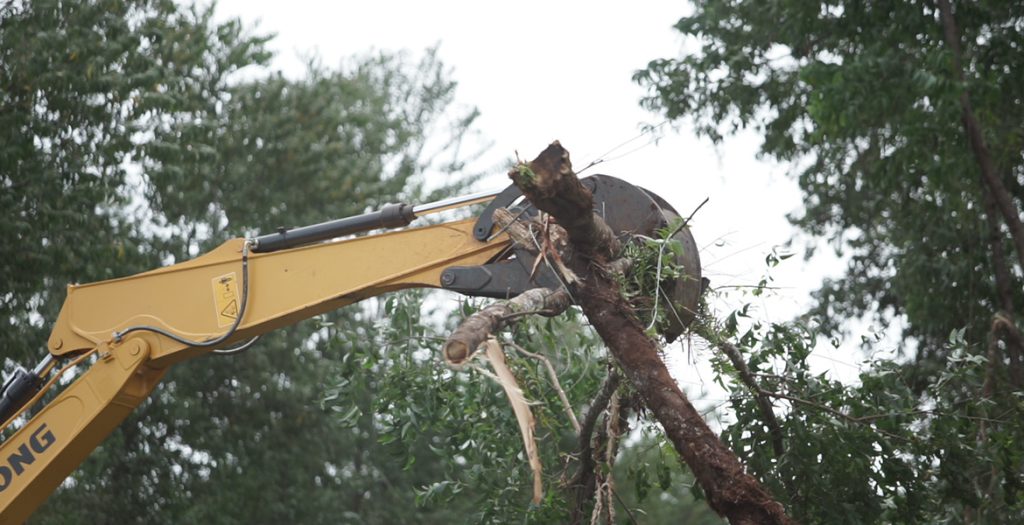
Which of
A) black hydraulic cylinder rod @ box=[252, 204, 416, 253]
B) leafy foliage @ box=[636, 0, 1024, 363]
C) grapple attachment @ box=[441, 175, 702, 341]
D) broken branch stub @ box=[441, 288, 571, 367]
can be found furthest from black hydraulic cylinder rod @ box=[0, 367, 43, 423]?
leafy foliage @ box=[636, 0, 1024, 363]

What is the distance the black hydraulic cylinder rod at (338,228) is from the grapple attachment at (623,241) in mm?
432

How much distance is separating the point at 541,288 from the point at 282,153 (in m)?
13.0

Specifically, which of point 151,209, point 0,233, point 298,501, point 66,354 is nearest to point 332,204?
point 151,209

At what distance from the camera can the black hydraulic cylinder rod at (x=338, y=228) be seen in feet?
17.7

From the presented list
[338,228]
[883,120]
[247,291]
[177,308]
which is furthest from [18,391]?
[883,120]

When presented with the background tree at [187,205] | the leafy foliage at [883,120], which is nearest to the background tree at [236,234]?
the background tree at [187,205]

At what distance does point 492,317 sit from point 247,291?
1.87m

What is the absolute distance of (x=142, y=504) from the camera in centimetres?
1620

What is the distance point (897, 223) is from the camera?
39.7 feet

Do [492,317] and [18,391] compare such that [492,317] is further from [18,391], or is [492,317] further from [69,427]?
[18,391]

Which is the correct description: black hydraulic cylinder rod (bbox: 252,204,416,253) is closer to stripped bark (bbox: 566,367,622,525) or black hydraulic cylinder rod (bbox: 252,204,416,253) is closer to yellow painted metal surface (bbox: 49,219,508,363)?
Answer: yellow painted metal surface (bbox: 49,219,508,363)

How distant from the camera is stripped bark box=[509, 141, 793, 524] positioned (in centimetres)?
421

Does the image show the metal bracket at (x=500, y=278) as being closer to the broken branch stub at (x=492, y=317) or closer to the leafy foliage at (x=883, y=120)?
the broken branch stub at (x=492, y=317)

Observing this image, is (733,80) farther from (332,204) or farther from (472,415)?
(332,204)
